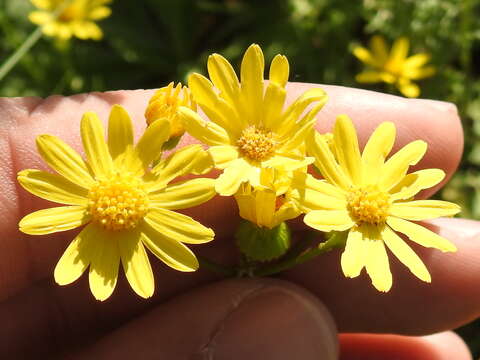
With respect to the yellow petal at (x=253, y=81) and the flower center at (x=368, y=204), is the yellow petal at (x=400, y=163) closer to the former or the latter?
the flower center at (x=368, y=204)

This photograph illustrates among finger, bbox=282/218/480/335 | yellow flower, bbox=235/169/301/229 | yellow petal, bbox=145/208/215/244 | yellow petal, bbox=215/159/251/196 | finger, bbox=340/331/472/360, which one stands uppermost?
yellow petal, bbox=215/159/251/196

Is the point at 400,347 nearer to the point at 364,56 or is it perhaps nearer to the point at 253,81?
the point at 253,81

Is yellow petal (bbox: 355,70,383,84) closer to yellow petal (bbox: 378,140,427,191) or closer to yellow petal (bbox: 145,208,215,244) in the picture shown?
yellow petal (bbox: 378,140,427,191)

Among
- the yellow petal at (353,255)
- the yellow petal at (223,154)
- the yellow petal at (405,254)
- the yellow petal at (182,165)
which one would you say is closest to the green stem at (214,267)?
the yellow petal at (182,165)

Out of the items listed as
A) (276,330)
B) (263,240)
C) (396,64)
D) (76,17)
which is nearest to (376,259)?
(263,240)

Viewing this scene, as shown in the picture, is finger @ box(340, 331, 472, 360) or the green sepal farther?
finger @ box(340, 331, 472, 360)

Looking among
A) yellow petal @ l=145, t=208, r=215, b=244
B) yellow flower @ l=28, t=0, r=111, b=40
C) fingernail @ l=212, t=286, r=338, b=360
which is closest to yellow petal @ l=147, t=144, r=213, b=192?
yellow petal @ l=145, t=208, r=215, b=244

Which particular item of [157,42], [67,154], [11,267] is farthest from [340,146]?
[157,42]
